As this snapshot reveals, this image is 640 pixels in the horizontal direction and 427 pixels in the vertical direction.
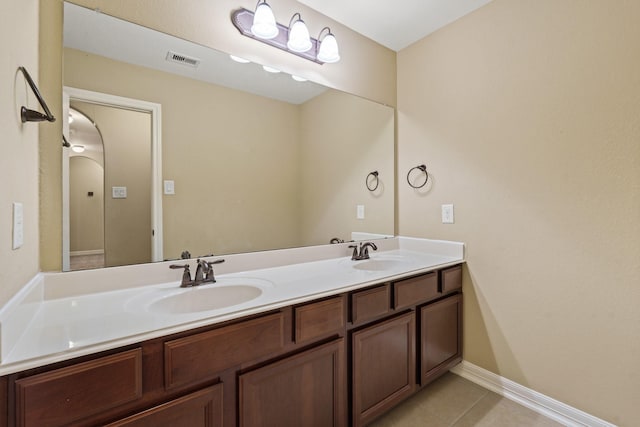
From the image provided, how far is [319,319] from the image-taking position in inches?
46.9

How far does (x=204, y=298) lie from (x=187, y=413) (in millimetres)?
464

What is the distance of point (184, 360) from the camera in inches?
34.4

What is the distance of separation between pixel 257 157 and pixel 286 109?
1.20 ft

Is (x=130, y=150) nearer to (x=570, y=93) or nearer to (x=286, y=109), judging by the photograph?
(x=286, y=109)

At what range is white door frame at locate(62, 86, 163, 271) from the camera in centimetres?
117

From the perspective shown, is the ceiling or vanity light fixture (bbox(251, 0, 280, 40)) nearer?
vanity light fixture (bbox(251, 0, 280, 40))

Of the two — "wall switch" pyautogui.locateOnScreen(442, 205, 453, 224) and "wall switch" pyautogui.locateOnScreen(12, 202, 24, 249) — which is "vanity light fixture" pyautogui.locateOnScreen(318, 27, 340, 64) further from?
"wall switch" pyautogui.locateOnScreen(12, 202, 24, 249)

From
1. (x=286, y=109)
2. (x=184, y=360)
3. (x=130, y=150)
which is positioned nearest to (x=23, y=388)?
(x=184, y=360)

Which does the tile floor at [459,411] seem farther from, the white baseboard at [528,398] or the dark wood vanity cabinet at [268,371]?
the dark wood vanity cabinet at [268,371]

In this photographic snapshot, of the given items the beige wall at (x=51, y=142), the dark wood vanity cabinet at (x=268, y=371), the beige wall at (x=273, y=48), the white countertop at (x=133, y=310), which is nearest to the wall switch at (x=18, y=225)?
the white countertop at (x=133, y=310)

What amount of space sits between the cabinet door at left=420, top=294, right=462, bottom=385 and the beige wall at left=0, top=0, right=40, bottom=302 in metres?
1.71

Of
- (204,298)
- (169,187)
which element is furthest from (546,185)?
(169,187)

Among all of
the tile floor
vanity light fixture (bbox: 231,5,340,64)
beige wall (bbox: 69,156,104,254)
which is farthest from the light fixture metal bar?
the tile floor

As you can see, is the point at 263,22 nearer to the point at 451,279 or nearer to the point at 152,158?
the point at 152,158
